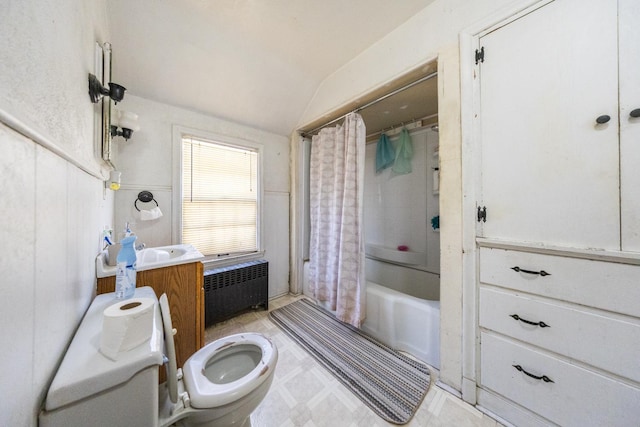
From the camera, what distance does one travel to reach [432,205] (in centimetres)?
234

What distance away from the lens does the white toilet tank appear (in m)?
0.40

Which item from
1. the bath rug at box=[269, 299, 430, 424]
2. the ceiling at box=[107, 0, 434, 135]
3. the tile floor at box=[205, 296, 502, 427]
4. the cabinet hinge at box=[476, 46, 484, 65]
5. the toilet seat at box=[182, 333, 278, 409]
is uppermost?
the ceiling at box=[107, 0, 434, 135]

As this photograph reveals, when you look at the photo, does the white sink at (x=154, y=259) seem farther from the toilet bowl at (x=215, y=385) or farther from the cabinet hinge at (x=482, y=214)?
the cabinet hinge at (x=482, y=214)

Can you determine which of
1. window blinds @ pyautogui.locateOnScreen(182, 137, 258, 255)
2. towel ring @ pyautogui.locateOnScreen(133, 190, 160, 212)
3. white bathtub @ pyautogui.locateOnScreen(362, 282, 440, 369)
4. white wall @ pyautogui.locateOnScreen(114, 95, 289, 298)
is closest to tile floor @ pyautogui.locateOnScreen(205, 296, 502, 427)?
white bathtub @ pyautogui.locateOnScreen(362, 282, 440, 369)

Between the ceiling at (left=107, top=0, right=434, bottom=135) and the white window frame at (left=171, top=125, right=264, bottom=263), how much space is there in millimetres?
225

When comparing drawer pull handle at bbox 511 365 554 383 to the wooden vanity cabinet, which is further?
the wooden vanity cabinet

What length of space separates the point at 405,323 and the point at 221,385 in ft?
4.20

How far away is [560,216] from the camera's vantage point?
94cm

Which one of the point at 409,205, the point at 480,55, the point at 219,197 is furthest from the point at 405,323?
the point at 219,197

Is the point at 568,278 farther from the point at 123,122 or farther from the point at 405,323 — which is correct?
the point at 123,122

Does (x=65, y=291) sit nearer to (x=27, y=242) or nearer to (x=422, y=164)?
(x=27, y=242)

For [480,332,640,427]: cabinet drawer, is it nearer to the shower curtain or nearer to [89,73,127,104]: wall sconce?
the shower curtain

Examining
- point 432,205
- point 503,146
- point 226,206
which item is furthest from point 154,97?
point 432,205

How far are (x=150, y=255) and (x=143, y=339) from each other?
1151 mm
